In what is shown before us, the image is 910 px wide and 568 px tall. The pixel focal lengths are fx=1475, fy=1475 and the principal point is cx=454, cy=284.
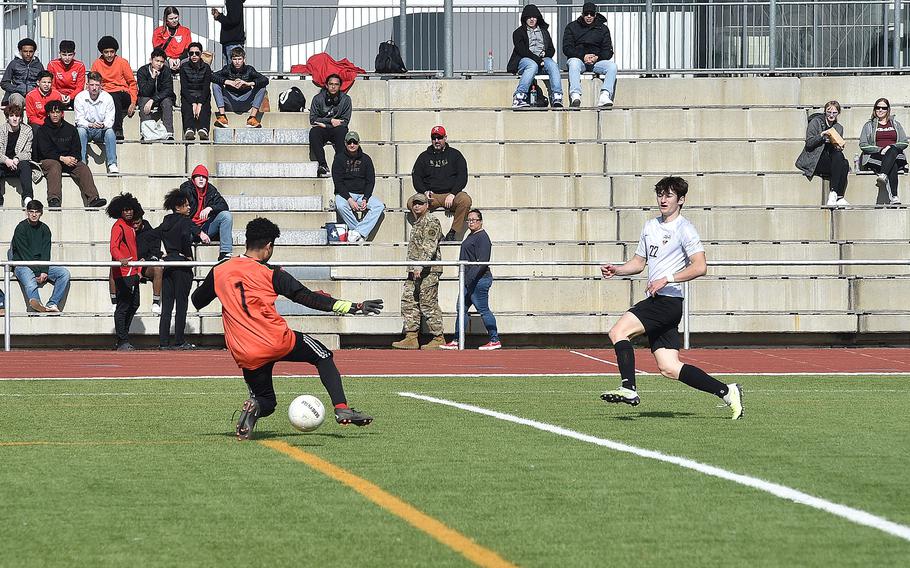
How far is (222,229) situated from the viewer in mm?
22203

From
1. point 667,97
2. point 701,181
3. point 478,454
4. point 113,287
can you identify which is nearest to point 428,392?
point 478,454

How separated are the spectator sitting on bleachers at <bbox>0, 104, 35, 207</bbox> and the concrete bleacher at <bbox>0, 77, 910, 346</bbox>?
49 cm

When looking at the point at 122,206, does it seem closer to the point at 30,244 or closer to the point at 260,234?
the point at 30,244

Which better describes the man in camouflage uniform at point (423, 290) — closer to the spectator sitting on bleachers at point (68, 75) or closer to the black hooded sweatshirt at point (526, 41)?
the black hooded sweatshirt at point (526, 41)

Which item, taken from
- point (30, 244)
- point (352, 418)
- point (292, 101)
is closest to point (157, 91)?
point (292, 101)

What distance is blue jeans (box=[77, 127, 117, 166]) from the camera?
2427 centimetres

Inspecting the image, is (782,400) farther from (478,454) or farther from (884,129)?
(884,129)

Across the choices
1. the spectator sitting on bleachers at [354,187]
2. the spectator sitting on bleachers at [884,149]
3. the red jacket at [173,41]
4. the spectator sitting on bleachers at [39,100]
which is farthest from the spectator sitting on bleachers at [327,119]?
the spectator sitting on bleachers at [884,149]

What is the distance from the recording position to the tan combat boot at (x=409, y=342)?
2148 cm

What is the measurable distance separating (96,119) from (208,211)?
3.44m

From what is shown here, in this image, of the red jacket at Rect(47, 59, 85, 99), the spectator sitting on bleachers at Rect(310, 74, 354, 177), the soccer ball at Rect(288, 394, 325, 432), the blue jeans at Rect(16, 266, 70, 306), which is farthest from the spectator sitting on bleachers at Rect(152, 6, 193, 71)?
the soccer ball at Rect(288, 394, 325, 432)

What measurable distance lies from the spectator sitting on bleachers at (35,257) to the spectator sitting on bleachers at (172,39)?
563 centimetres

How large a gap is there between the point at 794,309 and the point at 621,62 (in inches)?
283

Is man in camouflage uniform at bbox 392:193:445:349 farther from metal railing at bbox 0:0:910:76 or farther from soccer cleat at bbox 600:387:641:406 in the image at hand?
soccer cleat at bbox 600:387:641:406
